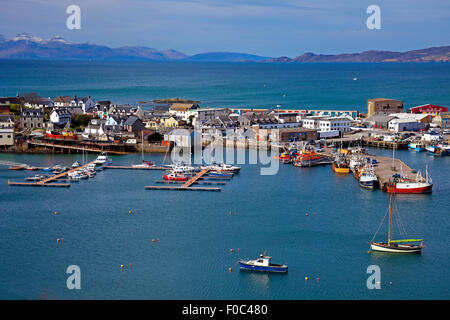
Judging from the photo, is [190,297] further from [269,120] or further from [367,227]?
[269,120]

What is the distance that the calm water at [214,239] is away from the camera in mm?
13641

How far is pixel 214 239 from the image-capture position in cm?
1666

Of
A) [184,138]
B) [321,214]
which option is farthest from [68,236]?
[184,138]

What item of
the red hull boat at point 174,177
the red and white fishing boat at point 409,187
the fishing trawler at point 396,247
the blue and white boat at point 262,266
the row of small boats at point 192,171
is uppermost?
the row of small boats at point 192,171

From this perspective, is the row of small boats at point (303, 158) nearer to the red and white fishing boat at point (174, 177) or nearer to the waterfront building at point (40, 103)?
the red and white fishing boat at point (174, 177)

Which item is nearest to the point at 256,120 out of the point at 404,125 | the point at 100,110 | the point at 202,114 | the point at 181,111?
the point at 202,114

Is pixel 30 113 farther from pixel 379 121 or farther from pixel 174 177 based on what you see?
pixel 379 121

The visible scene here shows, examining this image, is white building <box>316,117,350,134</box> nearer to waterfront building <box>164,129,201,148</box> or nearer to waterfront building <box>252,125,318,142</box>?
waterfront building <box>252,125,318,142</box>

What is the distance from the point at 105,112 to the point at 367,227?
86.0ft

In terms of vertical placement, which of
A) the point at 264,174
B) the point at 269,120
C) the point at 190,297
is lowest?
the point at 190,297

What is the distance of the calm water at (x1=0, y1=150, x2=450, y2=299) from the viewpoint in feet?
44.8

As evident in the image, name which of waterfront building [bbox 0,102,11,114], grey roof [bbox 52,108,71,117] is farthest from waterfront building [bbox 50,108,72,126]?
waterfront building [bbox 0,102,11,114]

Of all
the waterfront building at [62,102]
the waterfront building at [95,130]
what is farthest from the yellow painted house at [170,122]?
the waterfront building at [62,102]

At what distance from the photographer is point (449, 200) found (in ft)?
67.6
